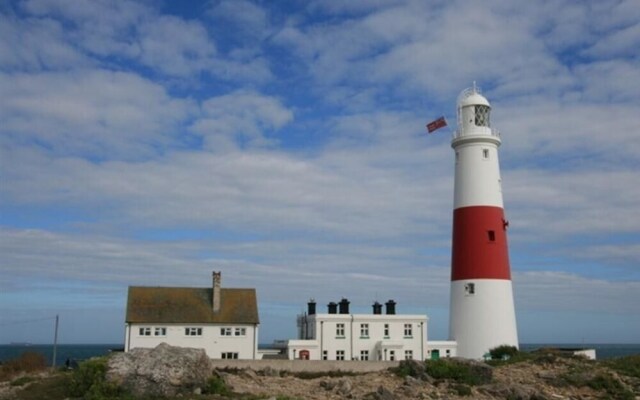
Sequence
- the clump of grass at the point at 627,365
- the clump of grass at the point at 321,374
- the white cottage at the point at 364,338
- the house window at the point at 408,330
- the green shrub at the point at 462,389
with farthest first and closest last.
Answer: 1. the house window at the point at 408,330
2. the white cottage at the point at 364,338
3. the clump of grass at the point at 627,365
4. the clump of grass at the point at 321,374
5. the green shrub at the point at 462,389

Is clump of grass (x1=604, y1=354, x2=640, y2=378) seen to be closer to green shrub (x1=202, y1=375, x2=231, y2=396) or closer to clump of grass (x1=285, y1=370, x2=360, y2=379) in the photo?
clump of grass (x1=285, y1=370, x2=360, y2=379)

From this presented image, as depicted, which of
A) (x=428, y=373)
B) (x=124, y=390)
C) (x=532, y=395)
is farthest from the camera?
(x=428, y=373)

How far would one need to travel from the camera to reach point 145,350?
24.9m

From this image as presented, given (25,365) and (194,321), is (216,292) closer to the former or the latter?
(194,321)

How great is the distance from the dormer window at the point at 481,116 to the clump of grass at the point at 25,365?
26302 mm

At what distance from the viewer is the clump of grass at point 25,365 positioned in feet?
115

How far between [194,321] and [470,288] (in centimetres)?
1544

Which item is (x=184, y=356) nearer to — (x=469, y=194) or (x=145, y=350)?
(x=145, y=350)

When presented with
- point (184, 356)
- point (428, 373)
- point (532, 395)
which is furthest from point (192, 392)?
point (532, 395)

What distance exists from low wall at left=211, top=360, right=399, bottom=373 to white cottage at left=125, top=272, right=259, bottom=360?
6.50 meters

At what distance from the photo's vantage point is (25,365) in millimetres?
37688

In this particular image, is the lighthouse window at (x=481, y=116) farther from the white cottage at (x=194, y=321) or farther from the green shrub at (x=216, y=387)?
the green shrub at (x=216, y=387)

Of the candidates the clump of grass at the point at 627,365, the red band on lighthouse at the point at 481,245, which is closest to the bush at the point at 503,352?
the red band on lighthouse at the point at 481,245

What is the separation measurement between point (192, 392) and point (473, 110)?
74.3ft
